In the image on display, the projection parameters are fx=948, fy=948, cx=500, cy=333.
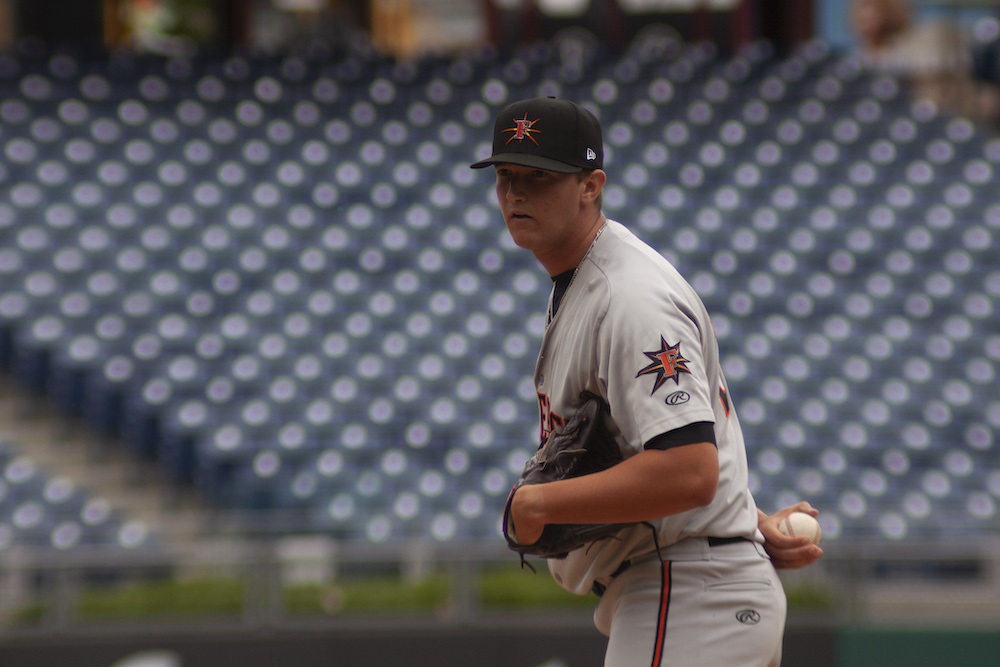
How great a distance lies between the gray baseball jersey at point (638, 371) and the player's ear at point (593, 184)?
2.8 inches

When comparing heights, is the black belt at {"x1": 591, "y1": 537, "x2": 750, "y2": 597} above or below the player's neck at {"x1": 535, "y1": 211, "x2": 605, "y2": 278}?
below

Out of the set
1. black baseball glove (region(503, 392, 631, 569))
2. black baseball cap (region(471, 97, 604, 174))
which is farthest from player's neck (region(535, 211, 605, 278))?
black baseball glove (region(503, 392, 631, 569))

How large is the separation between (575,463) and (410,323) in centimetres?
604

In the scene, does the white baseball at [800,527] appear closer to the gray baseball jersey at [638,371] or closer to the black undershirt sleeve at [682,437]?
the gray baseball jersey at [638,371]

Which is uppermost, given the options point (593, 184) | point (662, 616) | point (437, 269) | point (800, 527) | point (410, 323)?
Result: point (437, 269)

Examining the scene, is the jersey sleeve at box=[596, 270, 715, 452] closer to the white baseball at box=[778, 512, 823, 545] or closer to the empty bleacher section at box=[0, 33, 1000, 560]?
the white baseball at box=[778, 512, 823, 545]

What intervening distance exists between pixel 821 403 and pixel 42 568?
5.27 meters

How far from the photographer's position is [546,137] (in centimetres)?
148

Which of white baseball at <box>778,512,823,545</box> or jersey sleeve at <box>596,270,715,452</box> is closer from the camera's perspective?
jersey sleeve at <box>596,270,715,452</box>

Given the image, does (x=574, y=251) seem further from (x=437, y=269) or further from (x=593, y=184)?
(x=437, y=269)

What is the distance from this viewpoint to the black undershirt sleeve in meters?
1.37

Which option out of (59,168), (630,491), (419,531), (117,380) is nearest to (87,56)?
(59,168)

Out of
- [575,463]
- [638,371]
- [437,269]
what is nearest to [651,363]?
[638,371]

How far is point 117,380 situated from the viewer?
675 centimetres
